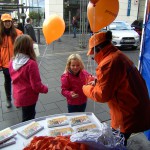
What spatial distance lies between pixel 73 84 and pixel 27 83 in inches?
26.0

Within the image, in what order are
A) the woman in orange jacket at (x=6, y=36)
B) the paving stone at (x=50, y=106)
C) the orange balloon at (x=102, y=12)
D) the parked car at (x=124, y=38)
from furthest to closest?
the parked car at (x=124, y=38), the paving stone at (x=50, y=106), the woman in orange jacket at (x=6, y=36), the orange balloon at (x=102, y=12)

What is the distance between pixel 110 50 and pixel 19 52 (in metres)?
1.30

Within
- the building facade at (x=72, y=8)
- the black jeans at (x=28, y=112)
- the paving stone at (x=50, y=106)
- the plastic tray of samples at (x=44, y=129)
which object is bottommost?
the paving stone at (x=50, y=106)

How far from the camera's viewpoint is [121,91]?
6.53 ft

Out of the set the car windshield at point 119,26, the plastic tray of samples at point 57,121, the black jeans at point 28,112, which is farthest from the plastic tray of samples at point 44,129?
the car windshield at point 119,26

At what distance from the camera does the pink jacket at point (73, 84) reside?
3.02 m

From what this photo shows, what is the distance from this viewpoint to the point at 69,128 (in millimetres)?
2186

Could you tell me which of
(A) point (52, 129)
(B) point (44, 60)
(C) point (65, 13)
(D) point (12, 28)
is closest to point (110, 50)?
(A) point (52, 129)

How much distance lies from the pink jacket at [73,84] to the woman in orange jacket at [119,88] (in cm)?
84

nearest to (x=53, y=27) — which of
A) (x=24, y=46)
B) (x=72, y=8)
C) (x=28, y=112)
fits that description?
(x=24, y=46)

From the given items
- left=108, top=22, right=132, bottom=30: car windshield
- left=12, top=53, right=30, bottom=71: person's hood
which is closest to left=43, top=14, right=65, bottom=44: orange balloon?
left=12, top=53, right=30, bottom=71: person's hood

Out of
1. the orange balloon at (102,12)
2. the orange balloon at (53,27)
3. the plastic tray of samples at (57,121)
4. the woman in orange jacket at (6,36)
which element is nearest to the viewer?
the plastic tray of samples at (57,121)

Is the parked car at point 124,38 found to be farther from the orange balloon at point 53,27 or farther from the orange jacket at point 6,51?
the orange jacket at point 6,51

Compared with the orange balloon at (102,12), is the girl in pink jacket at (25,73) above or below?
below
